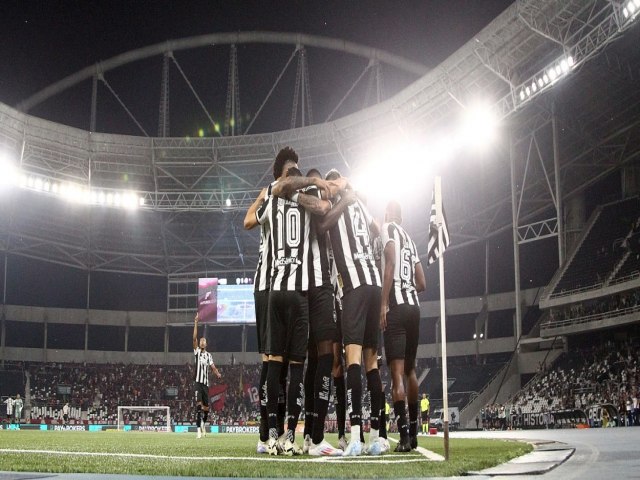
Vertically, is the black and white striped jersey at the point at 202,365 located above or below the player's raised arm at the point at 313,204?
below

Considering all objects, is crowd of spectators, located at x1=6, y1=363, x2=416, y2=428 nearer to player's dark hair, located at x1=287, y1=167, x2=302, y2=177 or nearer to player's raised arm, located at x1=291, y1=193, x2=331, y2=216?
player's dark hair, located at x1=287, y1=167, x2=302, y2=177

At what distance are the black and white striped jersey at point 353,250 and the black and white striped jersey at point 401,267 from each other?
83cm

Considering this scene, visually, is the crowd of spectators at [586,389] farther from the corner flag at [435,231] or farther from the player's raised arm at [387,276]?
the corner flag at [435,231]

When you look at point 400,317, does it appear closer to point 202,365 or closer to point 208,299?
point 202,365

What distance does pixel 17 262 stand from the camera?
43.1m

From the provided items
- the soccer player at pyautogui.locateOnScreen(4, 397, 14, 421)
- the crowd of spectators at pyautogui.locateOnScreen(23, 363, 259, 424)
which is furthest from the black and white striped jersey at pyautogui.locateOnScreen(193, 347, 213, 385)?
the crowd of spectators at pyautogui.locateOnScreen(23, 363, 259, 424)

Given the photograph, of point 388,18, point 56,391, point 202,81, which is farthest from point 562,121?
point 56,391

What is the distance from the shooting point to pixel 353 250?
22.9 feet

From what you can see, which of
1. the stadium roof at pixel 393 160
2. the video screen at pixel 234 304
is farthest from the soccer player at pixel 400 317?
the video screen at pixel 234 304

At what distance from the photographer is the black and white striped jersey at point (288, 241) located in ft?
21.6

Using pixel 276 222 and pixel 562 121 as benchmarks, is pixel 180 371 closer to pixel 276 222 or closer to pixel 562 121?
pixel 562 121

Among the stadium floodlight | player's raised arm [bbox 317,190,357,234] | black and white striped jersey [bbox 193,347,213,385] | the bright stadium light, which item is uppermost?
the stadium floodlight

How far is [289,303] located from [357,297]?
670 mm

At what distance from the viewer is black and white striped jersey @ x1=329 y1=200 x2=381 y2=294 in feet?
22.5
